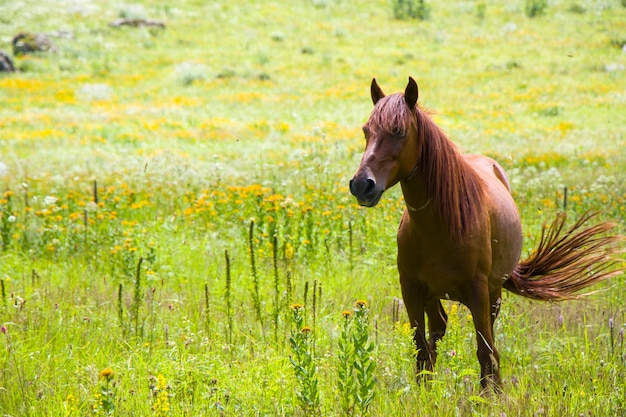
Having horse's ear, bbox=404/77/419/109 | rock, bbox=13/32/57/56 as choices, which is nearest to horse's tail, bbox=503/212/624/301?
horse's ear, bbox=404/77/419/109

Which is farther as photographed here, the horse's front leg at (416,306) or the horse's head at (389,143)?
the horse's front leg at (416,306)

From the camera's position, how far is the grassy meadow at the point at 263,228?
4.22m

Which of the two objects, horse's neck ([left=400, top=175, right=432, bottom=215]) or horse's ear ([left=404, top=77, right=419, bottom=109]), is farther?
horse's neck ([left=400, top=175, right=432, bottom=215])

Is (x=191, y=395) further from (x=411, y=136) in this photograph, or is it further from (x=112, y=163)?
(x=112, y=163)

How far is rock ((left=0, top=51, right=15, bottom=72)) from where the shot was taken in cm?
3067

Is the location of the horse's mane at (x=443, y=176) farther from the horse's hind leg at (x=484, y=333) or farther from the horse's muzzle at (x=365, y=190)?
the horse's muzzle at (x=365, y=190)

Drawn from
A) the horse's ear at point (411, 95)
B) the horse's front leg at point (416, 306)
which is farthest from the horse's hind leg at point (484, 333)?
the horse's ear at point (411, 95)

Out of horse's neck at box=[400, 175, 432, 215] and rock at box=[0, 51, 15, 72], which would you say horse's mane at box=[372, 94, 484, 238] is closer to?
horse's neck at box=[400, 175, 432, 215]

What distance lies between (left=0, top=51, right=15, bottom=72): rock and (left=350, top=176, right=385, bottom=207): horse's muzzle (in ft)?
99.4

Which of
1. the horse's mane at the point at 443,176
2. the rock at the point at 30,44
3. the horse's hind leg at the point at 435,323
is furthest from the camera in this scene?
the rock at the point at 30,44

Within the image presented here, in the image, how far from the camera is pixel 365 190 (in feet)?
12.8

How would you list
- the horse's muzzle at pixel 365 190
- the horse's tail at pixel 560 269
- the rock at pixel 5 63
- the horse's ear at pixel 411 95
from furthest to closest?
the rock at pixel 5 63 → the horse's tail at pixel 560 269 → the horse's ear at pixel 411 95 → the horse's muzzle at pixel 365 190

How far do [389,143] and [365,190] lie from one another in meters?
0.36

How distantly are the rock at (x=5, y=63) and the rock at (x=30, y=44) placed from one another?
120 inches
